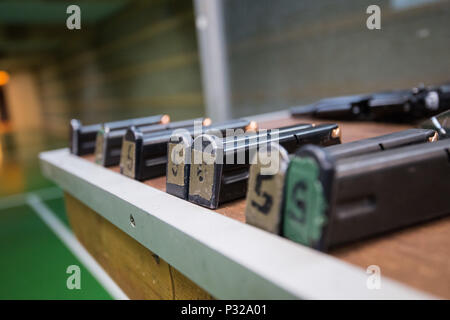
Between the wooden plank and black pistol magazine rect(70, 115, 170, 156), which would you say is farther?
black pistol magazine rect(70, 115, 170, 156)

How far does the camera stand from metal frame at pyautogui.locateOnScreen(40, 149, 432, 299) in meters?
0.51

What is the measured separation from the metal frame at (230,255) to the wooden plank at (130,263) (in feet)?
0.46

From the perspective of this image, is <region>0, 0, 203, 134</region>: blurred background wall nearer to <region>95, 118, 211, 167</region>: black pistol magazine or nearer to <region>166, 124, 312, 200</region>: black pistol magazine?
<region>95, 118, 211, 167</region>: black pistol magazine

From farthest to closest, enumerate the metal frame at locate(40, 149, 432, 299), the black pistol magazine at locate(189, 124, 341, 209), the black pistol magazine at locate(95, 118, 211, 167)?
1. the black pistol magazine at locate(95, 118, 211, 167)
2. the black pistol magazine at locate(189, 124, 341, 209)
3. the metal frame at locate(40, 149, 432, 299)

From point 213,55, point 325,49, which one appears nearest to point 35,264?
point 325,49

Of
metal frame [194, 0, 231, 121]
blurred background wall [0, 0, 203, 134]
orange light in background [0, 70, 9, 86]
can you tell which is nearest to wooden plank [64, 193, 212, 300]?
metal frame [194, 0, 231, 121]

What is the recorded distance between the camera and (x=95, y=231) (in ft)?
5.25

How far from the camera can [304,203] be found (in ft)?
1.92

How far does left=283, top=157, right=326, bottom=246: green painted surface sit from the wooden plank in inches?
13.9

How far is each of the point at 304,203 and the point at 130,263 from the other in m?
0.86

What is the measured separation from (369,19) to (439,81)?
2.25 ft

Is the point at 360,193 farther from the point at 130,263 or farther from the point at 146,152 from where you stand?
the point at 130,263
